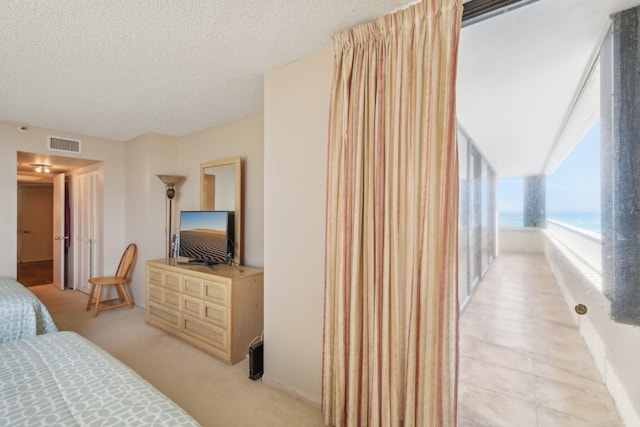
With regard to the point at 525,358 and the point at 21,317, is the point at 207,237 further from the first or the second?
the point at 525,358

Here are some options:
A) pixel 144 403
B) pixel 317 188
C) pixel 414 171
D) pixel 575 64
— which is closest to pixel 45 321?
pixel 144 403

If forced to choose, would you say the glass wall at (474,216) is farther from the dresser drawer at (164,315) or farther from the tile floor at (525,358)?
the dresser drawer at (164,315)

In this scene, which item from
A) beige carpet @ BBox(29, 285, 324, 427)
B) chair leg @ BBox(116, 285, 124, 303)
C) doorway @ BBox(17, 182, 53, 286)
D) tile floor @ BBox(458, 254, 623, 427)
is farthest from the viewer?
doorway @ BBox(17, 182, 53, 286)

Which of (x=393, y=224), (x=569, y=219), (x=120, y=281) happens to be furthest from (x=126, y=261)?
(x=569, y=219)

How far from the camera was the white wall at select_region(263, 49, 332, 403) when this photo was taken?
1979mm

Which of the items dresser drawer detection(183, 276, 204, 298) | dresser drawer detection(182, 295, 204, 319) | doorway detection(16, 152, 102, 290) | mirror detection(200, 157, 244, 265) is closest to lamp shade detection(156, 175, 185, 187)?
mirror detection(200, 157, 244, 265)

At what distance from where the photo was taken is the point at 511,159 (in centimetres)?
163

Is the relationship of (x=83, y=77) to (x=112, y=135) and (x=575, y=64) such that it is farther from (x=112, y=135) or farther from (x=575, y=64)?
(x=575, y=64)

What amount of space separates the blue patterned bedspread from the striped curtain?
227cm

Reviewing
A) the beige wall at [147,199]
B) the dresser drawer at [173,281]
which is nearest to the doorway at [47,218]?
the beige wall at [147,199]

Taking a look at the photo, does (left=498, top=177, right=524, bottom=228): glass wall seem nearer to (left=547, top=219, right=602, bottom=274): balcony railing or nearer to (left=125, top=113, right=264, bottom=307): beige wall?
(left=547, top=219, right=602, bottom=274): balcony railing

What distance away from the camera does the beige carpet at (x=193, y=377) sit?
1.90 meters

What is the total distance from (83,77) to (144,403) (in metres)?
Answer: 2.55

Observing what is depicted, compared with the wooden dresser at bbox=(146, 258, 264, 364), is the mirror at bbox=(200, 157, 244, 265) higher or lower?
higher
